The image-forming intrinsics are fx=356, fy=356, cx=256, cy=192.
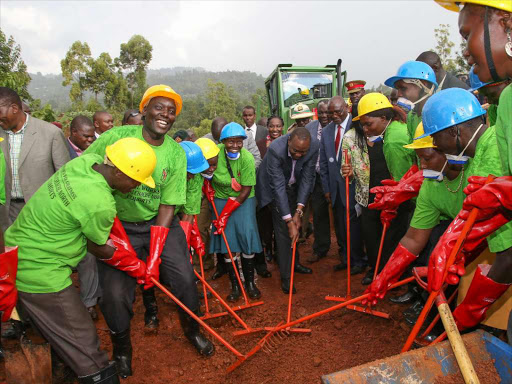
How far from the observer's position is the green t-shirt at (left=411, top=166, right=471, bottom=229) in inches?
99.6

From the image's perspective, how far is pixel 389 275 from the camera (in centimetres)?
273

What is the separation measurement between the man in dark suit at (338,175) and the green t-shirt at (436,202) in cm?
158

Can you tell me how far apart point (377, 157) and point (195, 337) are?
264 centimetres

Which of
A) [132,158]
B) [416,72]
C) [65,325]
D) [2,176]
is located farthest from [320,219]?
[2,176]

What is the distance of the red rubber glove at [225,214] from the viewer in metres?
4.07

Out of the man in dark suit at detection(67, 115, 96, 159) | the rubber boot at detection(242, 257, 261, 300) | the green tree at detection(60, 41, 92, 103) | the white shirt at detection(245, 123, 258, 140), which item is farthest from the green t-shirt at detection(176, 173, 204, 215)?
the green tree at detection(60, 41, 92, 103)

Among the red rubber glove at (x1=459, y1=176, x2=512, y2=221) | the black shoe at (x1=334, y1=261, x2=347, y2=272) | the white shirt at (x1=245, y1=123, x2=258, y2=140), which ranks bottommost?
the black shoe at (x1=334, y1=261, x2=347, y2=272)

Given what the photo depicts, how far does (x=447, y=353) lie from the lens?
6.03ft

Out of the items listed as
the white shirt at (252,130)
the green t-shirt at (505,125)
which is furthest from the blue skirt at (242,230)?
the green t-shirt at (505,125)

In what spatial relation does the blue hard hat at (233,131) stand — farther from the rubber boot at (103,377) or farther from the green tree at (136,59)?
the green tree at (136,59)

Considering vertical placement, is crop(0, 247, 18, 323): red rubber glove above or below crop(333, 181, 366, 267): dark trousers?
above

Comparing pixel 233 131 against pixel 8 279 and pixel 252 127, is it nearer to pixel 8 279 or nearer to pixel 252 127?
pixel 8 279

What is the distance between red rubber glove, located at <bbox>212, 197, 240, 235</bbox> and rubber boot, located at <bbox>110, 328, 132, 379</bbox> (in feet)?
5.09

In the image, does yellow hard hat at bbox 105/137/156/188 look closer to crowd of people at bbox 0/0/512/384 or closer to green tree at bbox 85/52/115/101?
crowd of people at bbox 0/0/512/384
